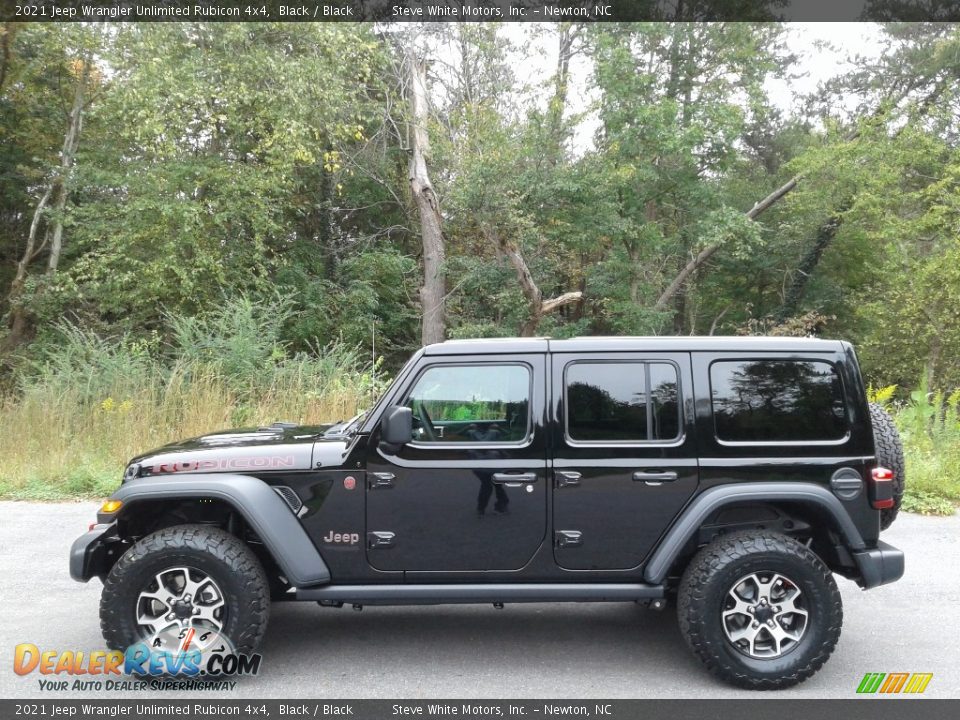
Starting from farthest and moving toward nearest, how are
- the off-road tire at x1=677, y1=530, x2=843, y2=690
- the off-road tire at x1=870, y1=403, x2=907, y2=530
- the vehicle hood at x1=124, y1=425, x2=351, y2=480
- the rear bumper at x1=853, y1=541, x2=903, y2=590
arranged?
the off-road tire at x1=870, y1=403, x2=907, y2=530 < the vehicle hood at x1=124, y1=425, x2=351, y2=480 < the rear bumper at x1=853, y1=541, x2=903, y2=590 < the off-road tire at x1=677, y1=530, x2=843, y2=690

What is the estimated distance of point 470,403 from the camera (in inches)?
178

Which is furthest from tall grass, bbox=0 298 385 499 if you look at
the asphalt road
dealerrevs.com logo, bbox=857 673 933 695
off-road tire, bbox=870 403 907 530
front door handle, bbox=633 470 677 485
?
dealerrevs.com logo, bbox=857 673 933 695

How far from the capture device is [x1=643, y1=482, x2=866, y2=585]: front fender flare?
13.9 ft

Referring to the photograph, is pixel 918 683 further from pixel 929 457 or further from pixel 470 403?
pixel 929 457

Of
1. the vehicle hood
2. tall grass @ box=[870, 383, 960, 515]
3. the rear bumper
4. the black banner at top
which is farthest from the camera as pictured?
the black banner at top

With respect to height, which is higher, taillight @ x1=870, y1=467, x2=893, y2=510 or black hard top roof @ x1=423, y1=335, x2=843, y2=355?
black hard top roof @ x1=423, y1=335, x2=843, y2=355

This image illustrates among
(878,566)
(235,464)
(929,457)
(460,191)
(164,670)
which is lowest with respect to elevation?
(164,670)

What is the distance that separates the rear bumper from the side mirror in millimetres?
2486

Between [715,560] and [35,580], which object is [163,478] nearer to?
[35,580]

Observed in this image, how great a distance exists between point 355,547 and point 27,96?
20.5 m

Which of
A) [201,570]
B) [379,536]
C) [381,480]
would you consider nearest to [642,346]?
[381,480]

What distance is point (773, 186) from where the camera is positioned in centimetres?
2781

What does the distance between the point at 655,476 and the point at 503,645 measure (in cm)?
144

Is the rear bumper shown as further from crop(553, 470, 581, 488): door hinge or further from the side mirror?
Result: the side mirror
